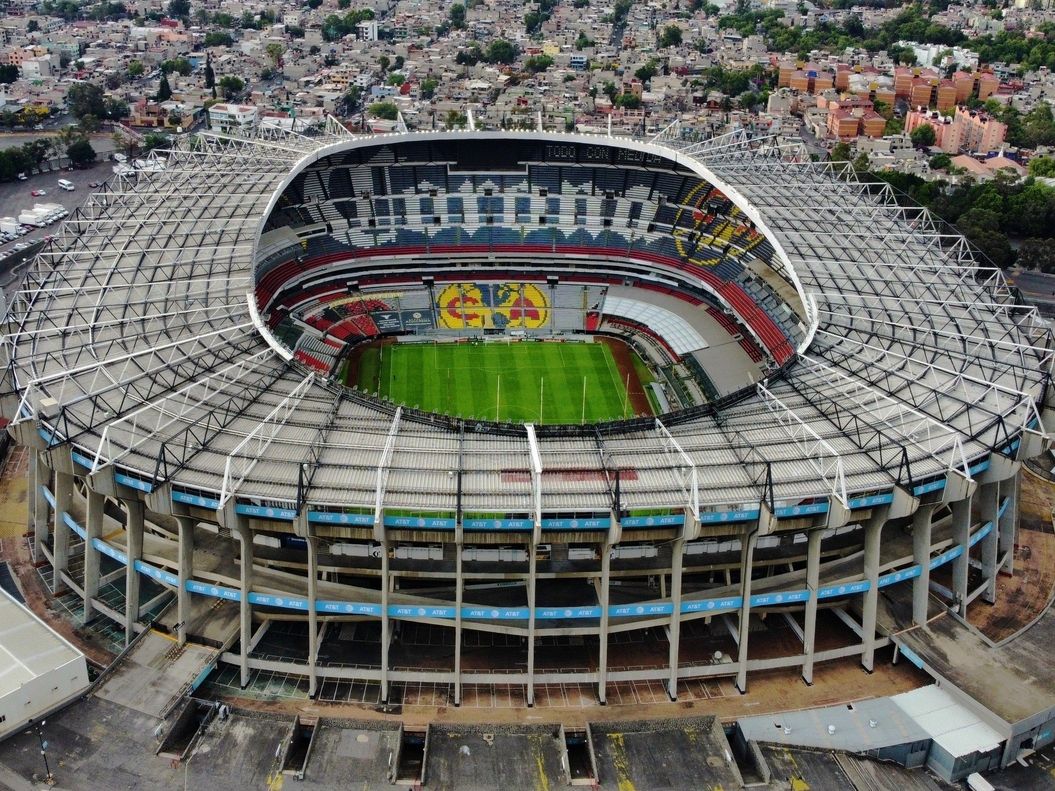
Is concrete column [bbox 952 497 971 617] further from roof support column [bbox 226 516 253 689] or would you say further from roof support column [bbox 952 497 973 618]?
roof support column [bbox 226 516 253 689]

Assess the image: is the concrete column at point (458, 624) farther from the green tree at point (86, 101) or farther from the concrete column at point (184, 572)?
the green tree at point (86, 101)

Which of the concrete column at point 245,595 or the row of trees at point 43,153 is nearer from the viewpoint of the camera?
the concrete column at point 245,595

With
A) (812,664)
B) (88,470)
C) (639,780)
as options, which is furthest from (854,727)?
(88,470)

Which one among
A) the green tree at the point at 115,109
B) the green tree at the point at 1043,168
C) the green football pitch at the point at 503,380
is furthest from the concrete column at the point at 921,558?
the green tree at the point at 115,109

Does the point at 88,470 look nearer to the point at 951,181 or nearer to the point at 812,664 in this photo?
the point at 812,664

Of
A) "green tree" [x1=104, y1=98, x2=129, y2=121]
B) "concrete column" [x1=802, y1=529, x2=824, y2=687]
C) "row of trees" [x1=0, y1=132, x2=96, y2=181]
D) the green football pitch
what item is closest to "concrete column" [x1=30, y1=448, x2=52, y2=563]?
the green football pitch

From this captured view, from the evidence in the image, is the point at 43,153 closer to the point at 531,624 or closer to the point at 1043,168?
the point at 531,624
